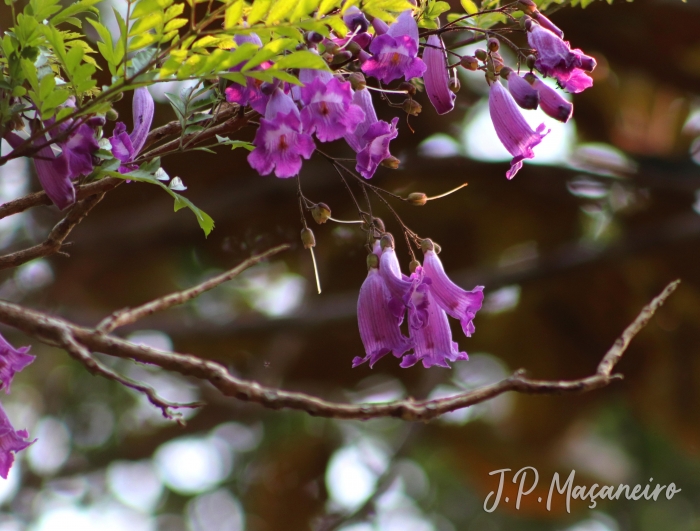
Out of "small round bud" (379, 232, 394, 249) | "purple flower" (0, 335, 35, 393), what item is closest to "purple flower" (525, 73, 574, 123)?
"small round bud" (379, 232, 394, 249)

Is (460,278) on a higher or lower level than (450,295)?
lower

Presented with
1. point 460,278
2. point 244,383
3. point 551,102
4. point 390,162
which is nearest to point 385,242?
point 390,162

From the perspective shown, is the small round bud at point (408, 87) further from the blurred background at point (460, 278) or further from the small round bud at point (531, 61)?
the blurred background at point (460, 278)

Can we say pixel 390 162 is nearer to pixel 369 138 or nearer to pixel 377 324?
pixel 369 138

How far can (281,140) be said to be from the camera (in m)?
0.71

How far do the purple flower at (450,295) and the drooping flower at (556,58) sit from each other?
27cm

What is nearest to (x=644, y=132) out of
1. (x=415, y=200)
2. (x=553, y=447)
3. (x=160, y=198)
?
(x=553, y=447)

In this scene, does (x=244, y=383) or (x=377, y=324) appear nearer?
(x=244, y=383)

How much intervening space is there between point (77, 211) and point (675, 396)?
412 cm

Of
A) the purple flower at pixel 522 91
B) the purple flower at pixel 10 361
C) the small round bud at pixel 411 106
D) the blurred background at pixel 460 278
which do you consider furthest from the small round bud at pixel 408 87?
the blurred background at pixel 460 278

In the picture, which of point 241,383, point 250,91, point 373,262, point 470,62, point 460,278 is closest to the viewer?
point 241,383

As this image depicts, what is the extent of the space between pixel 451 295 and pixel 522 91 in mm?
273

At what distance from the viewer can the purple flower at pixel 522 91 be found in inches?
33.3

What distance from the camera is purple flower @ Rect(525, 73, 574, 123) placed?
32.8 inches
